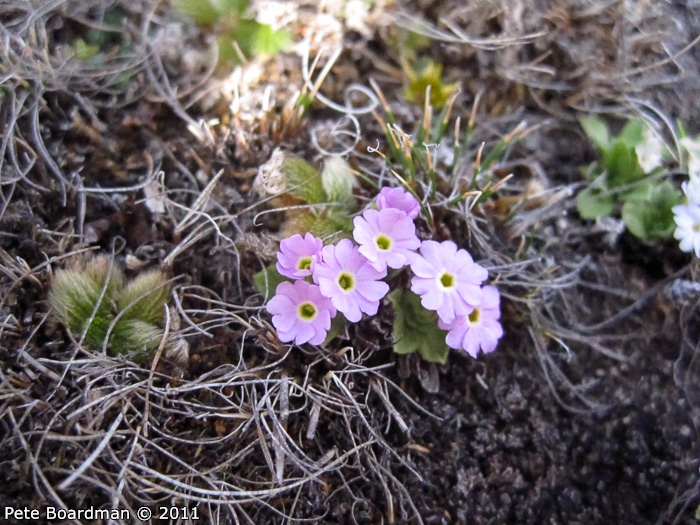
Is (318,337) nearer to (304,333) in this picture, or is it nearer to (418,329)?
(304,333)

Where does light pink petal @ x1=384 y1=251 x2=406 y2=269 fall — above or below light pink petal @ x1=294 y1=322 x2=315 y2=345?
above

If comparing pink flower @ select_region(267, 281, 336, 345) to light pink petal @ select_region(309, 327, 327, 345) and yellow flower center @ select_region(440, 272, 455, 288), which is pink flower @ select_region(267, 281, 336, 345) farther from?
yellow flower center @ select_region(440, 272, 455, 288)

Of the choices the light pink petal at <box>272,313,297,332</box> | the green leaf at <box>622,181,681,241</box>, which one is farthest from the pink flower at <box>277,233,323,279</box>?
the green leaf at <box>622,181,681,241</box>

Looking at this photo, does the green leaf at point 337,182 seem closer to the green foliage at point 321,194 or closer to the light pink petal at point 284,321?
the green foliage at point 321,194

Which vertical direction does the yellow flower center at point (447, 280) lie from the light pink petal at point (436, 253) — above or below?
below

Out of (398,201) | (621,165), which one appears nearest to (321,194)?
(398,201)

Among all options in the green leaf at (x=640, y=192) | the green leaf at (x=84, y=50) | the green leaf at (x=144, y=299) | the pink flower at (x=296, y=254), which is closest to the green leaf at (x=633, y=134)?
the green leaf at (x=640, y=192)
